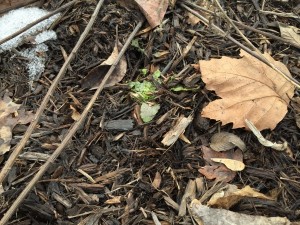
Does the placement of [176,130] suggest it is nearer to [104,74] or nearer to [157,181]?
[157,181]

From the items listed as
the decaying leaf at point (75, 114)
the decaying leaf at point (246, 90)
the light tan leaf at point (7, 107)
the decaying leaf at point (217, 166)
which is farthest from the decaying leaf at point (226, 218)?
the light tan leaf at point (7, 107)

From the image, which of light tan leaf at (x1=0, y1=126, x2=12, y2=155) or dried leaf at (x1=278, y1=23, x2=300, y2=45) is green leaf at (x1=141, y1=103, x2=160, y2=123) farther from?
dried leaf at (x1=278, y1=23, x2=300, y2=45)

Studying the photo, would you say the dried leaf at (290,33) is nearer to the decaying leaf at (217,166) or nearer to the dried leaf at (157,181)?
the decaying leaf at (217,166)

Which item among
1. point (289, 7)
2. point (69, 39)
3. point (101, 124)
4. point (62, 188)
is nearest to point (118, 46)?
point (69, 39)

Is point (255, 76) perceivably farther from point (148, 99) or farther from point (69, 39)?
point (69, 39)

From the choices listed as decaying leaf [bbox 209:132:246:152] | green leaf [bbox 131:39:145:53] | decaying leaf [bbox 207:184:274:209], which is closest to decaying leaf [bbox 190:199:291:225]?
decaying leaf [bbox 207:184:274:209]

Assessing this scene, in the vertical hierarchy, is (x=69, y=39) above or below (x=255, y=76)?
above

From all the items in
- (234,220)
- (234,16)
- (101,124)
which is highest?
(234,16)
